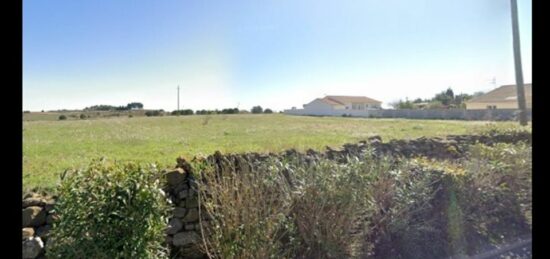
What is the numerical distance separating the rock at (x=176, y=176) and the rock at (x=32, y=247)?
0.95 meters

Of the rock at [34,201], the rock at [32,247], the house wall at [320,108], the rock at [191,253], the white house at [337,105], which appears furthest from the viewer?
the house wall at [320,108]

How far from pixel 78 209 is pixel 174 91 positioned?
5.52 metres

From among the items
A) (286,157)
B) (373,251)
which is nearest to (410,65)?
(286,157)

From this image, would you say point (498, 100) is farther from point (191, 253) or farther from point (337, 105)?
point (337, 105)

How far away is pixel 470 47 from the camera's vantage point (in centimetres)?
405

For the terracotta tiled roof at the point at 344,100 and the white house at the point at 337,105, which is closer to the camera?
the white house at the point at 337,105

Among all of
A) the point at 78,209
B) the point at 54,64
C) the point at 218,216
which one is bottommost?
the point at 218,216

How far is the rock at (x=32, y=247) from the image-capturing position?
2160 mm

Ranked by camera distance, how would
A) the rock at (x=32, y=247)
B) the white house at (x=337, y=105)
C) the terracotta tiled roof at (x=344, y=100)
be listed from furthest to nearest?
the terracotta tiled roof at (x=344, y=100) < the white house at (x=337, y=105) < the rock at (x=32, y=247)

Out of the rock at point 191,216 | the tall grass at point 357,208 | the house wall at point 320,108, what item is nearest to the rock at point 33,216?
the rock at point 191,216

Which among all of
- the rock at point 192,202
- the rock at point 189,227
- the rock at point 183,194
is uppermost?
the rock at point 183,194

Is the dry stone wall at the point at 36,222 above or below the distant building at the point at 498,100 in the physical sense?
below

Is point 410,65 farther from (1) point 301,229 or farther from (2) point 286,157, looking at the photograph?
(1) point 301,229

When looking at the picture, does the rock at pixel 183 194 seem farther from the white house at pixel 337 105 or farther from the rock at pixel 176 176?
the white house at pixel 337 105
